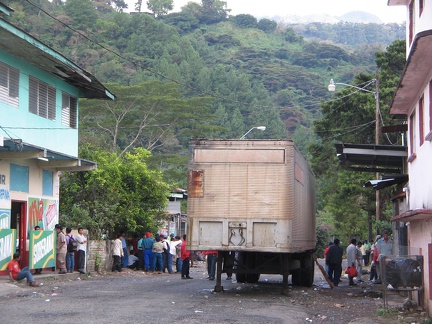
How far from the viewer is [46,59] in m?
21.8

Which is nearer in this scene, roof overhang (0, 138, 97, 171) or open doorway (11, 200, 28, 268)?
roof overhang (0, 138, 97, 171)

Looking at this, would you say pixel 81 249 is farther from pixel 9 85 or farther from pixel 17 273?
pixel 9 85

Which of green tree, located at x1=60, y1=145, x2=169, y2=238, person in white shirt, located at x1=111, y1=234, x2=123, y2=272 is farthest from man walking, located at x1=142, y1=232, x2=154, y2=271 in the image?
green tree, located at x1=60, y1=145, x2=169, y2=238

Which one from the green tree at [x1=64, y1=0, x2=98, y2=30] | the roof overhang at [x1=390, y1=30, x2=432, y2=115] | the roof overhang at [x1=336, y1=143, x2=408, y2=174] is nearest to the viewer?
the roof overhang at [x1=390, y1=30, x2=432, y2=115]

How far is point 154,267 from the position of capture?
93.7 ft

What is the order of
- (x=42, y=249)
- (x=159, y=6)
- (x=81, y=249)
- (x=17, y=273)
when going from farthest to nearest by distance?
(x=159, y=6) → (x=81, y=249) → (x=42, y=249) → (x=17, y=273)

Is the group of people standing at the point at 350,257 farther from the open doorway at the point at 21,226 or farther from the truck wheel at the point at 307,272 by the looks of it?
the open doorway at the point at 21,226

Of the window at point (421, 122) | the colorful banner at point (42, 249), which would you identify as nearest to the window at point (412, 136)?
the window at point (421, 122)

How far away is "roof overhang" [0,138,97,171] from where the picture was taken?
66.0 ft

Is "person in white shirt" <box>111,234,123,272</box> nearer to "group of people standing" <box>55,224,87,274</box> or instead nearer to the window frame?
"group of people standing" <box>55,224,87,274</box>

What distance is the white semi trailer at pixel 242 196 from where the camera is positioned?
664 inches

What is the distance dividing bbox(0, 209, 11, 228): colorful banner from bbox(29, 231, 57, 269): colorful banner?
29.5 inches

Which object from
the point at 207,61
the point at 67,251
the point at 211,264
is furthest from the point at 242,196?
the point at 207,61

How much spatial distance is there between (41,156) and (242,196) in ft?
22.9
